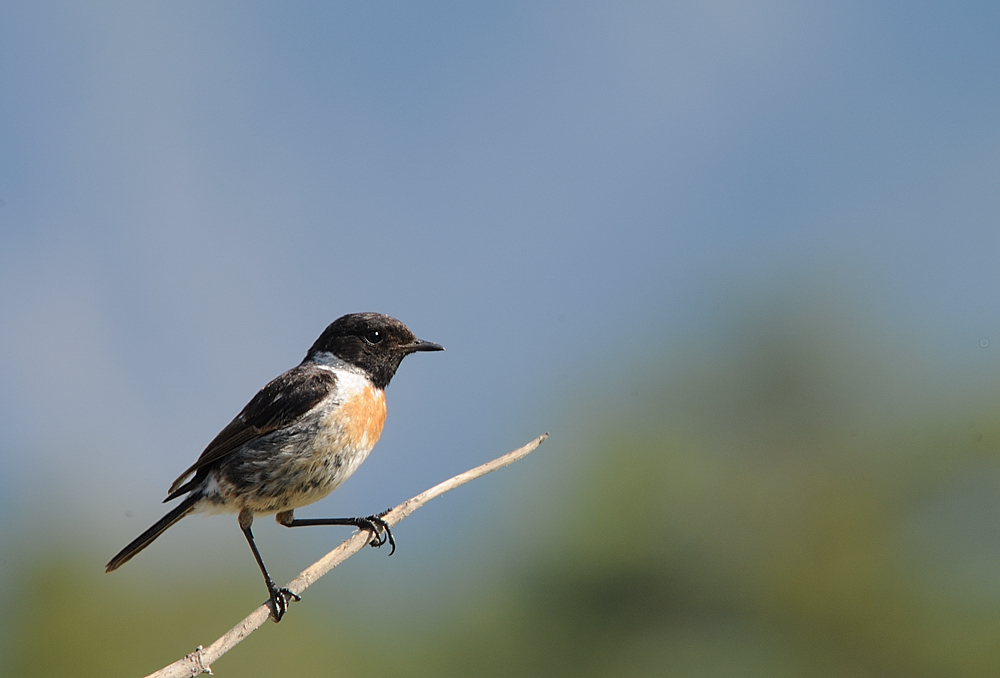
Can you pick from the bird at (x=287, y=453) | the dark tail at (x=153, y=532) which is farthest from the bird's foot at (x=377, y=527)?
the dark tail at (x=153, y=532)

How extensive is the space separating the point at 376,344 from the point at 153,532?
198 cm

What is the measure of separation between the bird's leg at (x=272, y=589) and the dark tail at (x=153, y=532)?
354mm

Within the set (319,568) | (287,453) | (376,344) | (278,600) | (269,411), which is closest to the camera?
(319,568)

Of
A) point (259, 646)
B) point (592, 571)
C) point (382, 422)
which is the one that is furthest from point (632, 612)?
point (382, 422)

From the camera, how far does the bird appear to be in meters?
6.25

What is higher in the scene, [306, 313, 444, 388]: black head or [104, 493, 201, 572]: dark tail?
[306, 313, 444, 388]: black head

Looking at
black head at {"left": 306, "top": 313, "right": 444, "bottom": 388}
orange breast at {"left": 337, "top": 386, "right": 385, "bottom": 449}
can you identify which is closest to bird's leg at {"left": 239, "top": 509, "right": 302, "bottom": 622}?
orange breast at {"left": 337, "top": 386, "right": 385, "bottom": 449}

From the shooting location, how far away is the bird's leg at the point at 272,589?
19.1 feet

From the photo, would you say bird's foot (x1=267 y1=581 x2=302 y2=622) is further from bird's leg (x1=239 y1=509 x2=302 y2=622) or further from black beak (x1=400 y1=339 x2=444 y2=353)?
black beak (x1=400 y1=339 x2=444 y2=353)

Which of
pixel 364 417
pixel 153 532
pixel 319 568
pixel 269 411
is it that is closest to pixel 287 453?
pixel 269 411

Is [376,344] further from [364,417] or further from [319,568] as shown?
[319,568]

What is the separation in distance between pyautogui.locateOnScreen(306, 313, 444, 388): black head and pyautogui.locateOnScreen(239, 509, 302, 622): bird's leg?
4.28ft

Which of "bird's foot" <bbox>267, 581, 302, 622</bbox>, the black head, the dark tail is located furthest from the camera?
the black head

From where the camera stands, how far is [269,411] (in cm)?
645
